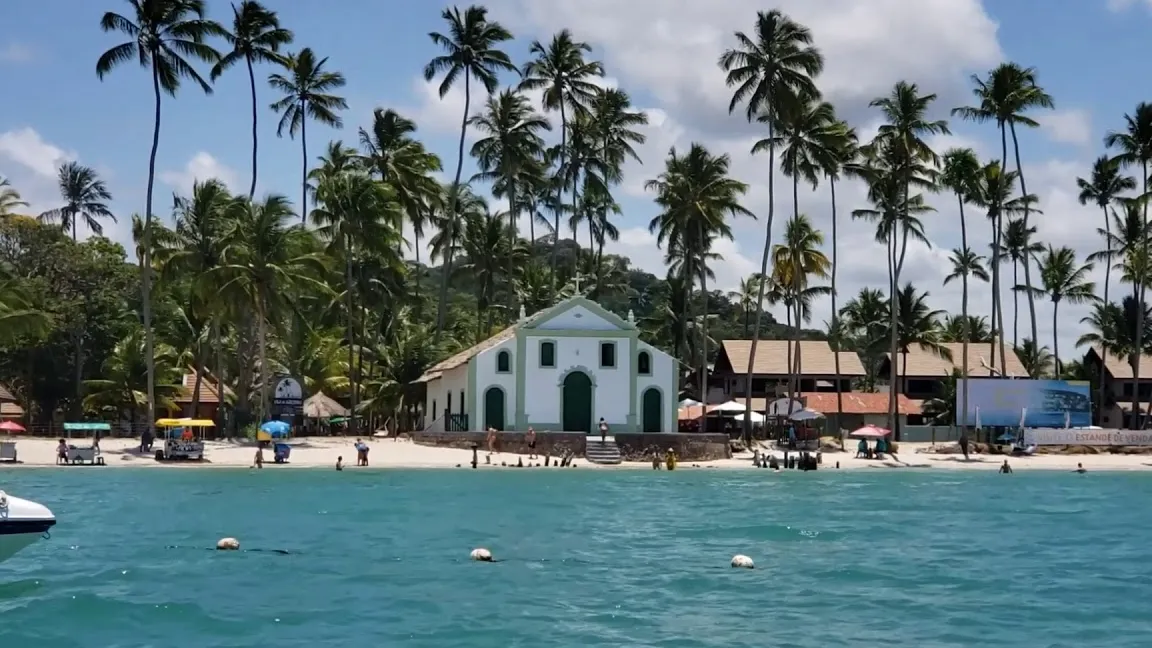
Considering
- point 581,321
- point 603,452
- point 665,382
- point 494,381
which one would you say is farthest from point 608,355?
point 603,452

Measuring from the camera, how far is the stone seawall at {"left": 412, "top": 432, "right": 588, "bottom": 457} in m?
52.1

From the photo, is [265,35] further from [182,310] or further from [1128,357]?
[1128,357]

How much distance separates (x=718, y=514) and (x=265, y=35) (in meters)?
40.3

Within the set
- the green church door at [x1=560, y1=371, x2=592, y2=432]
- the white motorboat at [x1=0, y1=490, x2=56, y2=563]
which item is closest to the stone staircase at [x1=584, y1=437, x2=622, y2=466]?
the green church door at [x1=560, y1=371, x2=592, y2=432]

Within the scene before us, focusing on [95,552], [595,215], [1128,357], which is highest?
[595,215]

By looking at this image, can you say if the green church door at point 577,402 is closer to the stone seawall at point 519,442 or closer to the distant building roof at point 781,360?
the stone seawall at point 519,442

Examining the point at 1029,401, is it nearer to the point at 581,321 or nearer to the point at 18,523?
the point at 581,321

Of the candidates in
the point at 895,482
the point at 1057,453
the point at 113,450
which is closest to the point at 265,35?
the point at 113,450

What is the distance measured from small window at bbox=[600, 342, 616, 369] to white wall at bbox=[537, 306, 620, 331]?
719 millimetres

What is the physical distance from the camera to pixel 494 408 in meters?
56.4

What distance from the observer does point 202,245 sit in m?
56.9

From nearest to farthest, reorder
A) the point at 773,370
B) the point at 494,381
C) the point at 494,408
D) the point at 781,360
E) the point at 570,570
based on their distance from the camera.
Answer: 1. the point at 570,570
2. the point at 494,381
3. the point at 494,408
4. the point at 773,370
5. the point at 781,360

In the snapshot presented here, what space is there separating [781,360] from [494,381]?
88.9 ft

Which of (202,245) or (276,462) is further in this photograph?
(202,245)
